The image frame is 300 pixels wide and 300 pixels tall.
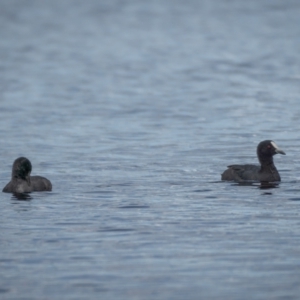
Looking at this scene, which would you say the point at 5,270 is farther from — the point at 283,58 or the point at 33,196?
the point at 283,58

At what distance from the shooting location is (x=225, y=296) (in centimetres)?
1214

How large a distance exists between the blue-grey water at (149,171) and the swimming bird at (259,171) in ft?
1.13

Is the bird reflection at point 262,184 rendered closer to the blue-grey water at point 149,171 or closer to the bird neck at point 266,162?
the blue-grey water at point 149,171

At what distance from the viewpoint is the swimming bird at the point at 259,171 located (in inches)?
811

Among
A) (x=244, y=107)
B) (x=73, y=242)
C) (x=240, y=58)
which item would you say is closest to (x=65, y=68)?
(x=240, y=58)

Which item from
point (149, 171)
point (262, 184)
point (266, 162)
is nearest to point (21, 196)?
point (149, 171)

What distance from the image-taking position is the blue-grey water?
13141 millimetres

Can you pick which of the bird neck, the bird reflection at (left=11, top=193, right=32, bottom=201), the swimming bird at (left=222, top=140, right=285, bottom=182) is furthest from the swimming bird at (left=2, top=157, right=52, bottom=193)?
the bird neck

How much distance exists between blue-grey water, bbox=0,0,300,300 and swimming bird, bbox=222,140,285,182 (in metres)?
0.35

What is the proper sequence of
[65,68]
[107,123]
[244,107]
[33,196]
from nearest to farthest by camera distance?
[33,196], [107,123], [244,107], [65,68]

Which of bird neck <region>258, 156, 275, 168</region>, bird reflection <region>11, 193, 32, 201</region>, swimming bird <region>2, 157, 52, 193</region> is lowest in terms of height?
bird reflection <region>11, 193, 32, 201</region>

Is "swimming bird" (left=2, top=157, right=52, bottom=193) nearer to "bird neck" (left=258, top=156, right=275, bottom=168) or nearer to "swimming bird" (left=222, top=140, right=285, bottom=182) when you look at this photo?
"swimming bird" (left=222, top=140, right=285, bottom=182)

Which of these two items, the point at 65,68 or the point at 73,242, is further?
the point at 65,68

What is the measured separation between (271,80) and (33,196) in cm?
2749
